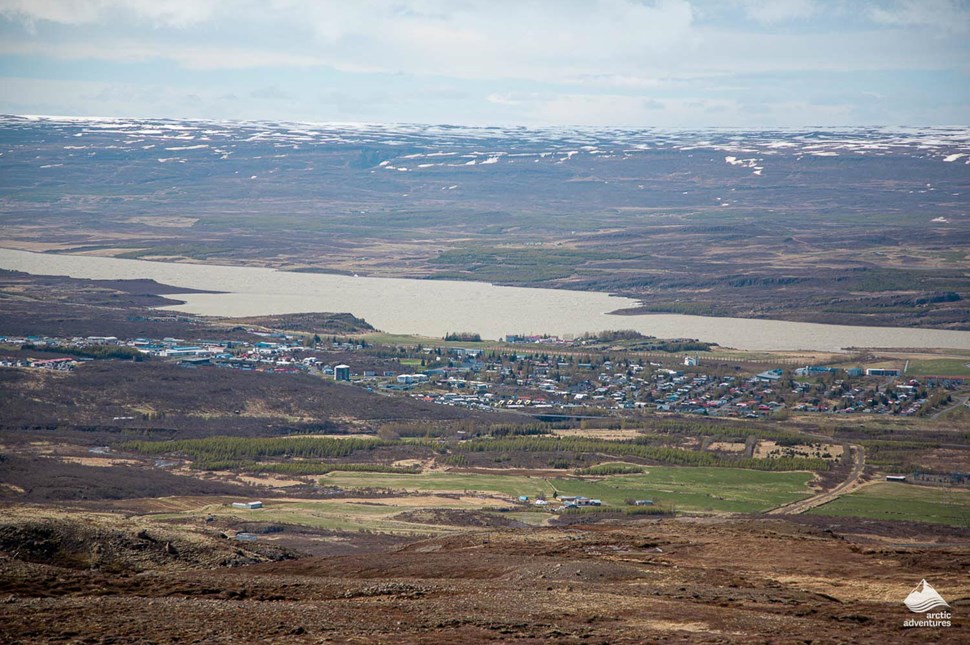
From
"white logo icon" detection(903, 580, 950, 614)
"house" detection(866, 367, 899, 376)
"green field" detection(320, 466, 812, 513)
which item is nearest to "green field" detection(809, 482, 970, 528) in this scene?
"green field" detection(320, 466, 812, 513)

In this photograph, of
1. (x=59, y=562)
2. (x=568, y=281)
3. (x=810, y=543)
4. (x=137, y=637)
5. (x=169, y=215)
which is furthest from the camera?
(x=169, y=215)

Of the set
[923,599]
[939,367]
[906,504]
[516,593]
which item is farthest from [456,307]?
[923,599]

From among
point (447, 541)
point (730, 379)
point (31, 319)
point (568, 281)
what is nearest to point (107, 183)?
point (568, 281)

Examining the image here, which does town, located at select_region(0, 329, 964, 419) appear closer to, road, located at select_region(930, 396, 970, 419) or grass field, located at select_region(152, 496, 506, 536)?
road, located at select_region(930, 396, 970, 419)

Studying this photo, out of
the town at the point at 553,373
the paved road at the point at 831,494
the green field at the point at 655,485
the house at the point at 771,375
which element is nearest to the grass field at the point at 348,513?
the green field at the point at 655,485

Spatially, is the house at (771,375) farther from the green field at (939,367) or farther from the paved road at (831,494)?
the paved road at (831,494)

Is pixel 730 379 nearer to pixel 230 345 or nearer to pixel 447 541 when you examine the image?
pixel 230 345
